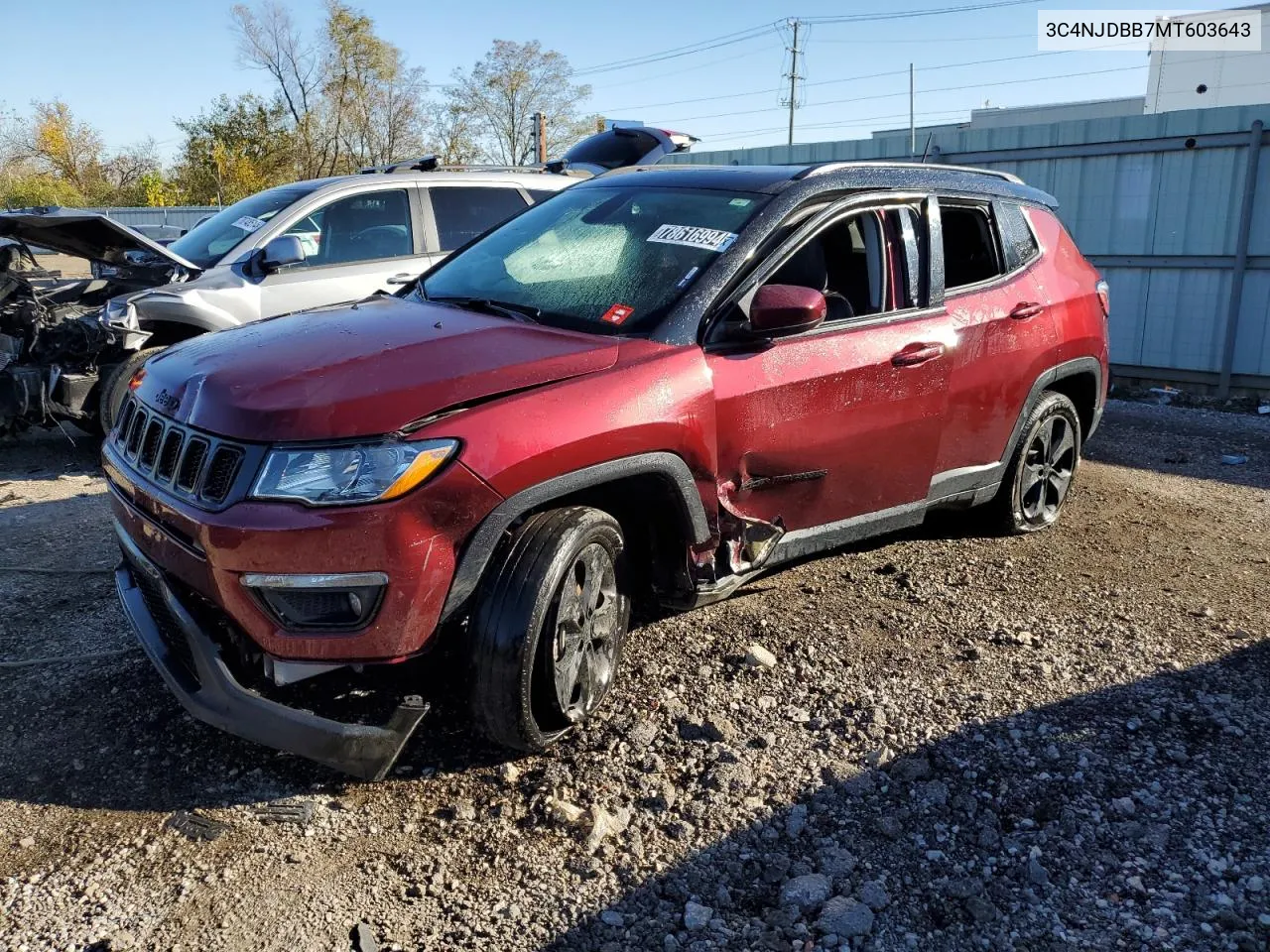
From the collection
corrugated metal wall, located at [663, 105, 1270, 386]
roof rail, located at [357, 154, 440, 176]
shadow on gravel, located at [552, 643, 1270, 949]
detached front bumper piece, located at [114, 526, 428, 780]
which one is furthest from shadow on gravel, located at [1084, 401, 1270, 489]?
detached front bumper piece, located at [114, 526, 428, 780]

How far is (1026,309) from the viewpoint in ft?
15.2

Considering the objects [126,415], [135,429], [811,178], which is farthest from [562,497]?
[811,178]

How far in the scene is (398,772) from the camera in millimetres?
3033

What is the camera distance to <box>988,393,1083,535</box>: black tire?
492cm

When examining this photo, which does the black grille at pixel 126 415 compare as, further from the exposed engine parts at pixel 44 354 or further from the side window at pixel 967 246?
the exposed engine parts at pixel 44 354

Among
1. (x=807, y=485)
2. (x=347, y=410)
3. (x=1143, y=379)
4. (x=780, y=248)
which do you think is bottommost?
(x=1143, y=379)

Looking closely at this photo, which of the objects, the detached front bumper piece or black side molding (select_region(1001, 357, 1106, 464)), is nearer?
the detached front bumper piece

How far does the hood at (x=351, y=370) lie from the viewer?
2.65 metres

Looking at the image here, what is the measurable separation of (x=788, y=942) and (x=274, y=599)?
1.57m

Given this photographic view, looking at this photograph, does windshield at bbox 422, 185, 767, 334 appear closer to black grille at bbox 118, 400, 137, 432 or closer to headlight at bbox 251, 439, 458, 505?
headlight at bbox 251, 439, 458, 505

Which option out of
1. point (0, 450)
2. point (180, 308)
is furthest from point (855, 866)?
point (0, 450)

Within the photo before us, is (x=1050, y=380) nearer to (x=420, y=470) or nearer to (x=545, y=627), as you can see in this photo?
(x=545, y=627)

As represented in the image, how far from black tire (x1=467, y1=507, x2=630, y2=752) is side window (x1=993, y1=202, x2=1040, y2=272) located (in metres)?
2.79

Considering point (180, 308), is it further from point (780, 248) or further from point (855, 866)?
point (855, 866)
